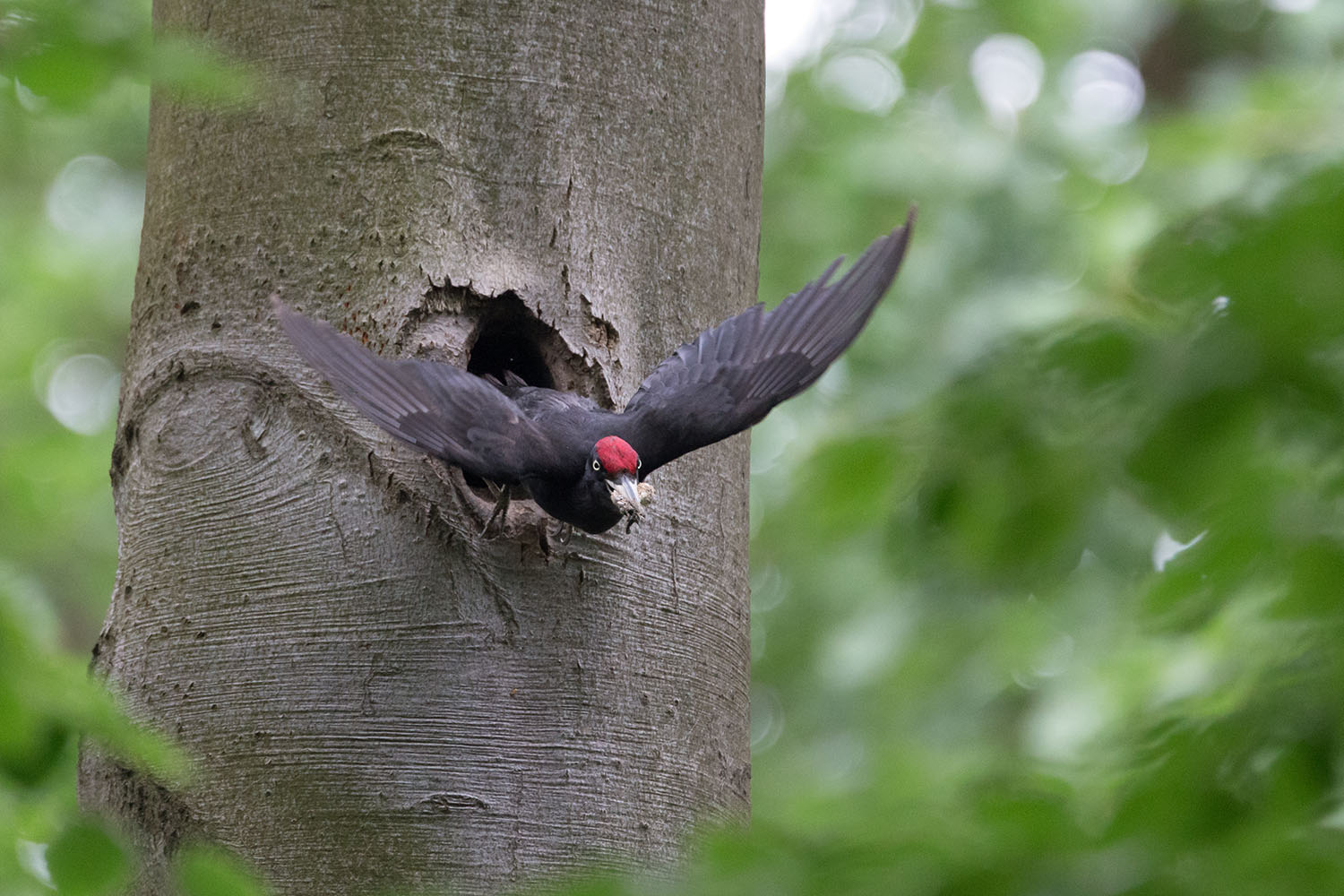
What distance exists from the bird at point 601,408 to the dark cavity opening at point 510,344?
0.14 feet

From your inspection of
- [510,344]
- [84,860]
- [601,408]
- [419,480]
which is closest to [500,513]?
[419,480]

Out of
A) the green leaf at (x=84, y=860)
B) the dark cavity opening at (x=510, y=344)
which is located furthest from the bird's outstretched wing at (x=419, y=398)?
the green leaf at (x=84, y=860)

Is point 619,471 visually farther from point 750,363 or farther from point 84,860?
point 84,860

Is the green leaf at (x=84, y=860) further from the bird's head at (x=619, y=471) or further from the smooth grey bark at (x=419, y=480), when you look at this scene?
the bird's head at (x=619, y=471)

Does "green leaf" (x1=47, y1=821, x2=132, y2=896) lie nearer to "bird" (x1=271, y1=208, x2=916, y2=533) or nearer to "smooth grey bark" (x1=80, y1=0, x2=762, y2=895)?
"smooth grey bark" (x1=80, y1=0, x2=762, y2=895)

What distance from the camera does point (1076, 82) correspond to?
6941 mm

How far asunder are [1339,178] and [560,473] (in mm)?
1516

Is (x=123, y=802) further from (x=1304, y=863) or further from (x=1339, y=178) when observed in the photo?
(x=1339, y=178)

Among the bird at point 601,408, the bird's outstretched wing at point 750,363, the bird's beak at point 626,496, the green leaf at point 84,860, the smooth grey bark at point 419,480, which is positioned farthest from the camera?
the bird's outstretched wing at point 750,363

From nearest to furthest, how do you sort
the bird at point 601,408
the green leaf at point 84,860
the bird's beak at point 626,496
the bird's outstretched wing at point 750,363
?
1. the green leaf at point 84,860
2. the bird at point 601,408
3. the bird's beak at point 626,496
4. the bird's outstretched wing at point 750,363

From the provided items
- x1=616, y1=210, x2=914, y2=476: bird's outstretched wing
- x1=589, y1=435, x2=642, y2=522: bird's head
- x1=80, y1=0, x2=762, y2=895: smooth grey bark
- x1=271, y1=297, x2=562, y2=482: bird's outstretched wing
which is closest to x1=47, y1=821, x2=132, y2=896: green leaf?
x1=80, y1=0, x2=762, y2=895: smooth grey bark

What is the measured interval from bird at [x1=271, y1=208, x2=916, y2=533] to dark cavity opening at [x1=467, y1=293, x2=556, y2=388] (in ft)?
0.14

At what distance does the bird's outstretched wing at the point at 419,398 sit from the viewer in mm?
2105

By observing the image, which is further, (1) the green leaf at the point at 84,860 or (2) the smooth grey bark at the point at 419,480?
(2) the smooth grey bark at the point at 419,480
